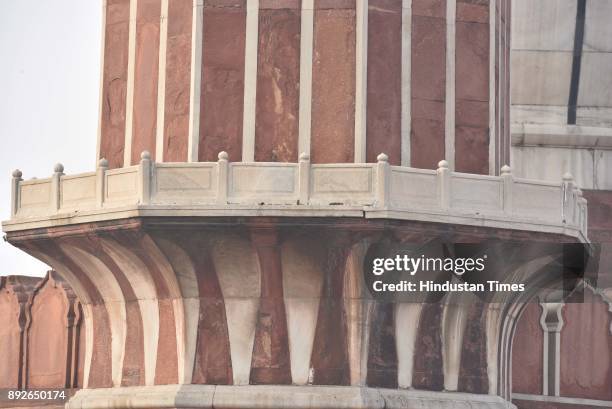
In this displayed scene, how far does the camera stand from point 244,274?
162 ft

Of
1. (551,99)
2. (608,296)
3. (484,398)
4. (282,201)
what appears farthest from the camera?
(551,99)

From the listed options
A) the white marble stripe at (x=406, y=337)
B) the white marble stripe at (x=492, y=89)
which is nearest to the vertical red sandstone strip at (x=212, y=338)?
the white marble stripe at (x=406, y=337)

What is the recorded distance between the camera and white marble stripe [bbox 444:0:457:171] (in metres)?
51.2

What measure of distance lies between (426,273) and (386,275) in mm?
1057

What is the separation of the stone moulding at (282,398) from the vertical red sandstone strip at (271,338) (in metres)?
0.35

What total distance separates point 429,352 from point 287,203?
A: 16.7 feet

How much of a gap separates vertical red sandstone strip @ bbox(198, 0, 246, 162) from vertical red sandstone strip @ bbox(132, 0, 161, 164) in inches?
55.2

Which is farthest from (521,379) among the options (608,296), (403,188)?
(403,188)

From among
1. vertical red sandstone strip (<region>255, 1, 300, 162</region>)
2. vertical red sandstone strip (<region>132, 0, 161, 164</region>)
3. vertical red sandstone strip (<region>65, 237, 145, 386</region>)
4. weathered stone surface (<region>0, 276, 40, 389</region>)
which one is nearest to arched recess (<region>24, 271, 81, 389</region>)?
weathered stone surface (<region>0, 276, 40, 389</region>)

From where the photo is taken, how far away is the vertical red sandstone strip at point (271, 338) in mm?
49406

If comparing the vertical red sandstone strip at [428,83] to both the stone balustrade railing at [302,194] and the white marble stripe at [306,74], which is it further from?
the white marble stripe at [306,74]

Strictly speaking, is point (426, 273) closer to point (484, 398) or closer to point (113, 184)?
point (484, 398)

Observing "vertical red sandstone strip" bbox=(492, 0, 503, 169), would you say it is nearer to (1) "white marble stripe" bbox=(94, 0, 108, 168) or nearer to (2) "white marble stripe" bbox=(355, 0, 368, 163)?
(2) "white marble stripe" bbox=(355, 0, 368, 163)

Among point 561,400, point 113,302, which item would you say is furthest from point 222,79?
point 561,400
